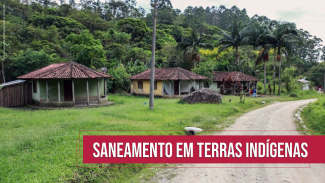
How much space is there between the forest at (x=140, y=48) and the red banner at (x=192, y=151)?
75.9 feet

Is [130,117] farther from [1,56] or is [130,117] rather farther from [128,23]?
[128,23]

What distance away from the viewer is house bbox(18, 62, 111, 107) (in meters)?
18.4

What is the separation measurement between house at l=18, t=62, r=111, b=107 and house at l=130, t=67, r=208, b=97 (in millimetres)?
7089

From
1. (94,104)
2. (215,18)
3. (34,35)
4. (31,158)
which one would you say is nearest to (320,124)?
(31,158)

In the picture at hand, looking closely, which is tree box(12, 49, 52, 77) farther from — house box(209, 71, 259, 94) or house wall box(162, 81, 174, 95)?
house box(209, 71, 259, 94)

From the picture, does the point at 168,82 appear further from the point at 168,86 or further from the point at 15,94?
the point at 15,94

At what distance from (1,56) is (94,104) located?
1645 centimetres

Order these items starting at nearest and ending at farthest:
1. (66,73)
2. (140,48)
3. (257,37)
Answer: (66,73), (257,37), (140,48)

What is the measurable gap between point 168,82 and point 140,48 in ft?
63.6

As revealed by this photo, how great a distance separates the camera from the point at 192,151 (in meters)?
7.37

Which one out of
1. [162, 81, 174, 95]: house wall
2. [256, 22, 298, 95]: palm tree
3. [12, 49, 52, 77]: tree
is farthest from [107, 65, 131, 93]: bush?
[256, 22, 298, 95]: palm tree

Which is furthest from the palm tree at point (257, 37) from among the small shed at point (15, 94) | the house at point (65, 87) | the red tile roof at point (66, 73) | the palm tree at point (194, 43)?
the small shed at point (15, 94)

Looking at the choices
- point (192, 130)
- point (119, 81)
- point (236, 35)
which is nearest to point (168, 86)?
point (119, 81)

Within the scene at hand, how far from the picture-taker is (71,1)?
3519 inches
